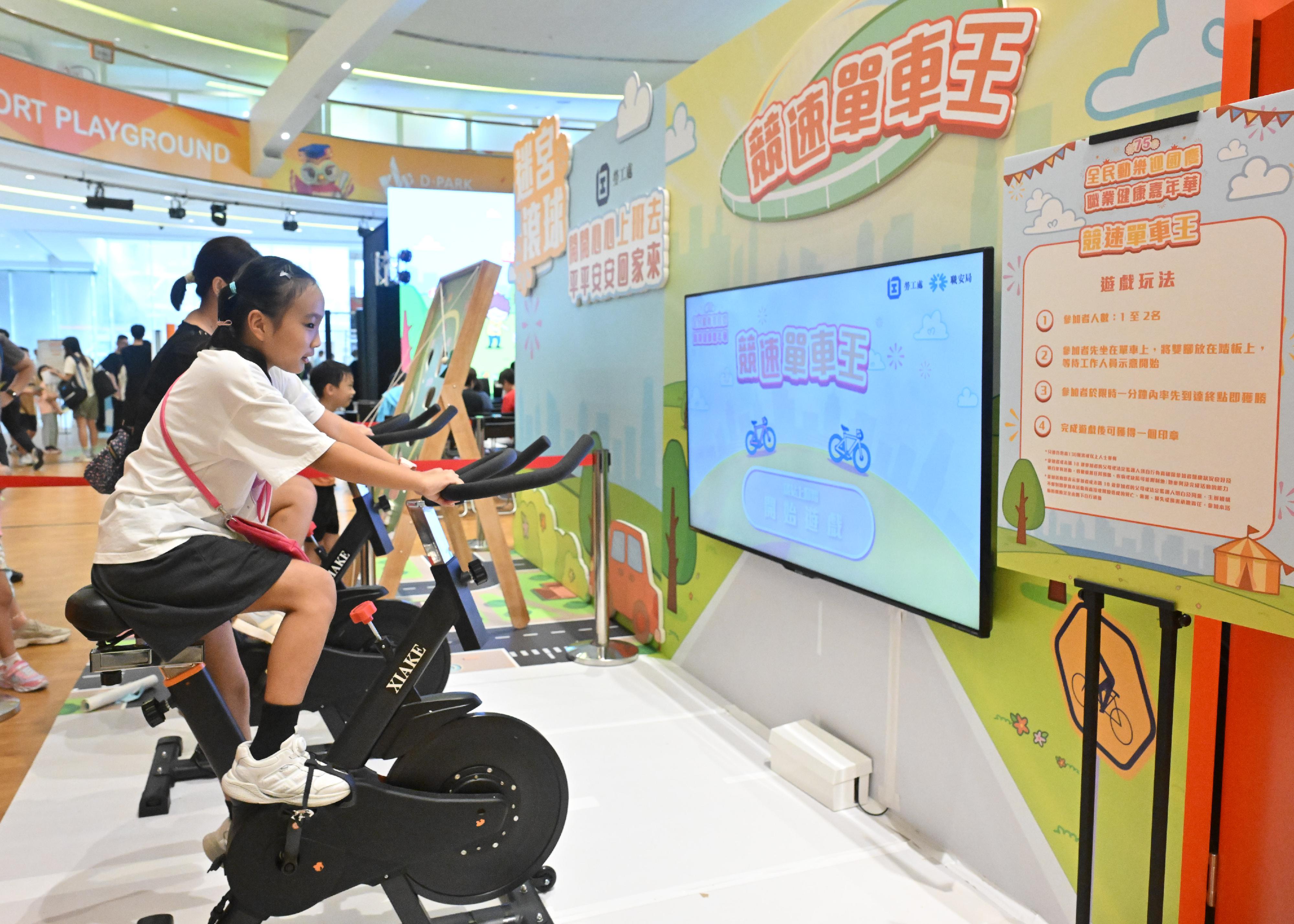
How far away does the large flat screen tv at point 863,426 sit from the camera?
2133 mm

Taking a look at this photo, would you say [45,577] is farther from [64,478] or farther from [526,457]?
[526,457]

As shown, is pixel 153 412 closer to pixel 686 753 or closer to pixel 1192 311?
pixel 686 753

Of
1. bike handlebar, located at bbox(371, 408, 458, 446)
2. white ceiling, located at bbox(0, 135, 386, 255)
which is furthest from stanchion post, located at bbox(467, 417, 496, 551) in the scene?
white ceiling, located at bbox(0, 135, 386, 255)

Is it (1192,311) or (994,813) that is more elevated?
(1192,311)

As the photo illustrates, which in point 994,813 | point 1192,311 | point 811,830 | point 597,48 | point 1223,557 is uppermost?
point 597,48

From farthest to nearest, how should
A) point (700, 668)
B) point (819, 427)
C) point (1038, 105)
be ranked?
point (700, 668) < point (819, 427) < point (1038, 105)

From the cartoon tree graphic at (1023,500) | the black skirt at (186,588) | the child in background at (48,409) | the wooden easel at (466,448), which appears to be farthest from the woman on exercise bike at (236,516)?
the child in background at (48,409)

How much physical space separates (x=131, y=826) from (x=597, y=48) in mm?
10458

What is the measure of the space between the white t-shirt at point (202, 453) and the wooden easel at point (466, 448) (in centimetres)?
242

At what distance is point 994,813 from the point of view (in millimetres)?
2242

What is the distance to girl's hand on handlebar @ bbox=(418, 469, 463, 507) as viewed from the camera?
1.75 metres

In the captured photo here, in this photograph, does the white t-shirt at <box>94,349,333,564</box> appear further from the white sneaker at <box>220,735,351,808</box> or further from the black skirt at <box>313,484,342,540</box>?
the black skirt at <box>313,484,342,540</box>

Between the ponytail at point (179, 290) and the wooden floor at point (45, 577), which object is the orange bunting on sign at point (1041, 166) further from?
the wooden floor at point (45, 577)

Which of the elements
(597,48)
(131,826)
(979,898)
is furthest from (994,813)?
(597,48)
